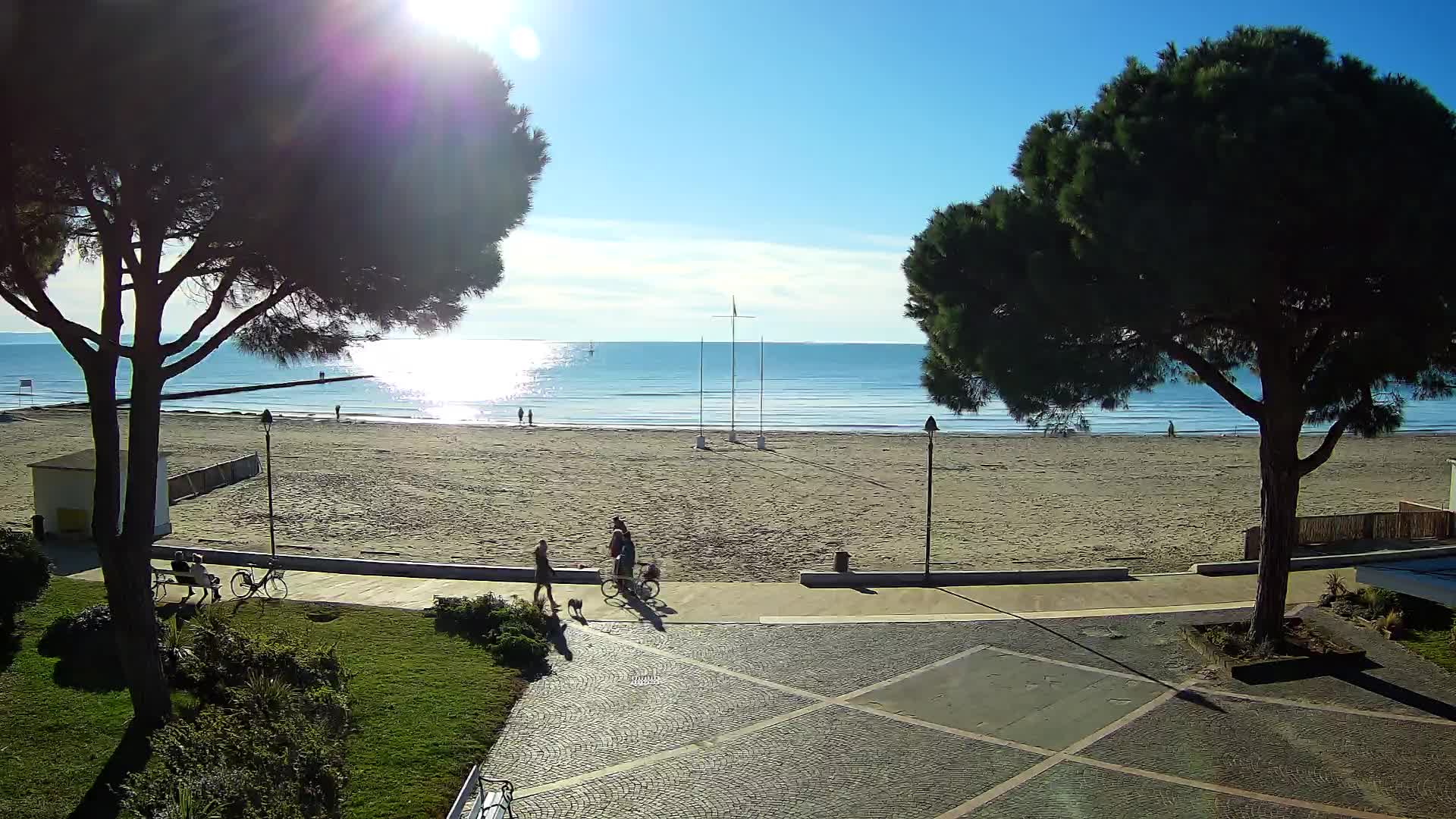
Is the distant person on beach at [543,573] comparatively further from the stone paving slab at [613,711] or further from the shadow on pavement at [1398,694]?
the shadow on pavement at [1398,694]

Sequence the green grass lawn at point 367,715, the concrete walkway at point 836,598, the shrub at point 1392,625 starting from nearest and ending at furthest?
the green grass lawn at point 367,715, the shrub at point 1392,625, the concrete walkway at point 836,598

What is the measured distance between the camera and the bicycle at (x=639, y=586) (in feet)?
49.6

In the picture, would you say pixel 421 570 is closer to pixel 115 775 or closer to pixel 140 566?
pixel 140 566

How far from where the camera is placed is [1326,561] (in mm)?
17453

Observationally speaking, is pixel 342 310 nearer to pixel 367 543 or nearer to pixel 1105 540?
pixel 367 543

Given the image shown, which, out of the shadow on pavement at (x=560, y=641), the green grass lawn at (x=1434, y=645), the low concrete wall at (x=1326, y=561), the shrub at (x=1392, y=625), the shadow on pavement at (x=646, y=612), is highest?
the low concrete wall at (x=1326, y=561)

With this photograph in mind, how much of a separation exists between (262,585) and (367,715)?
6268mm

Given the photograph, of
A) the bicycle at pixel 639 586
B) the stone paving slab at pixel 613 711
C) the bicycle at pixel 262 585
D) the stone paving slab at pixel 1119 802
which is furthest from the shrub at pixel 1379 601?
the bicycle at pixel 262 585

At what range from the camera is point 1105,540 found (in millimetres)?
22203

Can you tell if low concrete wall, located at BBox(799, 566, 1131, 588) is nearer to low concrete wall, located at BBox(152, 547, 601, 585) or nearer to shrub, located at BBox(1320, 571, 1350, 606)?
shrub, located at BBox(1320, 571, 1350, 606)

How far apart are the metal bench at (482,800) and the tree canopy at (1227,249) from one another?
762cm

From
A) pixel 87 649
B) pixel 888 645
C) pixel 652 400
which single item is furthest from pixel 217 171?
pixel 652 400

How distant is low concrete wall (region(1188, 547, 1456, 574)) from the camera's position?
17094mm

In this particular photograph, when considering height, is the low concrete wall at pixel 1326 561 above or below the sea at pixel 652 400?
below
